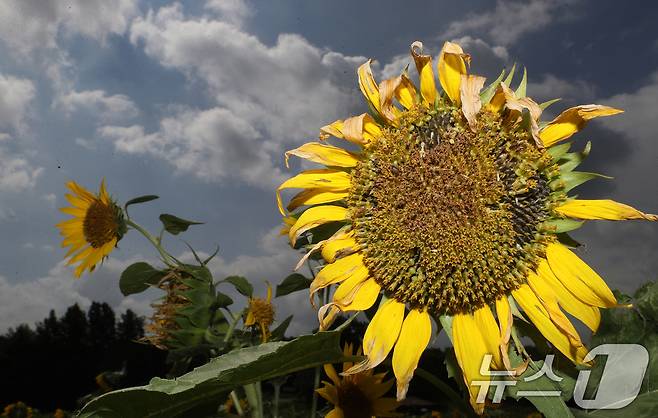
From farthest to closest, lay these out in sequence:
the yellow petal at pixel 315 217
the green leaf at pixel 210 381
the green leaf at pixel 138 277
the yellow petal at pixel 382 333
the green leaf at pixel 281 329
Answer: the green leaf at pixel 138 277 → the green leaf at pixel 281 329 → the yellow petal at pixel 315 217 → the yellow petal at pixel 382 333 → the green leaf at pixel 210 381

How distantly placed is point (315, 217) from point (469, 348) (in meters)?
0.56

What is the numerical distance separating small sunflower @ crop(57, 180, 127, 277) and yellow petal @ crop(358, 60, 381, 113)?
8.28 ft

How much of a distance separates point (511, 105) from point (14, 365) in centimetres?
2273

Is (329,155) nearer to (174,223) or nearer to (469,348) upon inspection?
(469,348)

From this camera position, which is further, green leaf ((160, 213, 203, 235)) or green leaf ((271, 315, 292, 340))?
green leaf ((160, 213, 203, 235))

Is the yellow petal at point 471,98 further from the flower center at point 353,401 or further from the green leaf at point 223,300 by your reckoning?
the green leaf at point 223,300

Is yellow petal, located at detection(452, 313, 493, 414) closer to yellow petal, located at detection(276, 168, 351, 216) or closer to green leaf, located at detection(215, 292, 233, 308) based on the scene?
yellow petal, located at detection(276, 168, 351, 216)

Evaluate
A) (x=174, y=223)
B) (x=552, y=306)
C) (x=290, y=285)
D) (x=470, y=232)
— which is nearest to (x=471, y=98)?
(x=470, y=232)

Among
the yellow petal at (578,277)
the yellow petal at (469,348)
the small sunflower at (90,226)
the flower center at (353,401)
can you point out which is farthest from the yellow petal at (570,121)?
the small sunflower at (90,226)

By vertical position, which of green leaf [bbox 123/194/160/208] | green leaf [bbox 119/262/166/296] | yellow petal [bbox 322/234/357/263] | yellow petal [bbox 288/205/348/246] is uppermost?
green leaf [bbox 123/194/160/208]

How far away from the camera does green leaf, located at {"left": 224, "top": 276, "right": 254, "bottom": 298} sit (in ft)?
11.4

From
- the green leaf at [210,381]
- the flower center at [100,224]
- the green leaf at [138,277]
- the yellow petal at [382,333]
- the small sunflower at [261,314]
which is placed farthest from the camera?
the flower center at [100,224]

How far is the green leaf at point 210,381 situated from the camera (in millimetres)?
1273

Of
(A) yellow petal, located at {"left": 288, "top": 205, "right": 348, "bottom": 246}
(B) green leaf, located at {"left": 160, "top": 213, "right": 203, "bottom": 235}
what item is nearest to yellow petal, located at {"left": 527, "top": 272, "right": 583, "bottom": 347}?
(A) yellow petal, located at {"left": 288, "top": 205, "right": 348, "bottom": 246}
